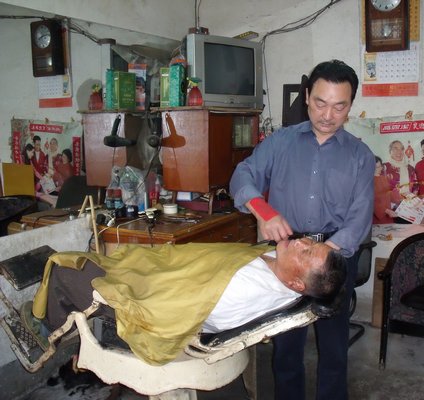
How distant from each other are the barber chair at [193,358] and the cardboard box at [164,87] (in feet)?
5.16

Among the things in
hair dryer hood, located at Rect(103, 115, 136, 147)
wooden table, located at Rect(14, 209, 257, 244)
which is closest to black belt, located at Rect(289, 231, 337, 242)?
wooden table, located at Rect(14, 209, 257, 244)

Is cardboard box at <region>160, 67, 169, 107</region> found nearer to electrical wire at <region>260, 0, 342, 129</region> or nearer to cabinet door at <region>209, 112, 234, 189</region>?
cabinet door at <region>209, 112, 234, 189</region>

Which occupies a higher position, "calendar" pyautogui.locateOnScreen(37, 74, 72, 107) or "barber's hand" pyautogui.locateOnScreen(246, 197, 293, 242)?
"calendar" pyautogui.locateOnScreen(37, 74, 72, 107)

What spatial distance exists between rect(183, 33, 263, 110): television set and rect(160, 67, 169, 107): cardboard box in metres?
0.14

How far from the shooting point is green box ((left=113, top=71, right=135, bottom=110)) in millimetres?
2717

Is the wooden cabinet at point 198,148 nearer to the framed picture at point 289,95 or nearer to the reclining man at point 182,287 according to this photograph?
the framed picture at point 289,95

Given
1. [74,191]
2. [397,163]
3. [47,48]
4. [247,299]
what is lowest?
[247,299]

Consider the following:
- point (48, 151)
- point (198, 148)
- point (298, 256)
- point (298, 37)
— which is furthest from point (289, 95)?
point (298, 256)

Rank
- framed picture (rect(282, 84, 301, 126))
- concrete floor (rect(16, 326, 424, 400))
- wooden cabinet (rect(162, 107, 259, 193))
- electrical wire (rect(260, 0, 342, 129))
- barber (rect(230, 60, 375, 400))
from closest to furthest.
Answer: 1. barber (rect(230, 60, 375, 400))
2. concrete floor (rect(16, 326, 424, 400))
3. wooden cabinet (rect(162, 107, 259, 193))
4. electrical wire (rect(260, 0, 342, 129))
5. framed picture (rect(282, 84, 301, 126))

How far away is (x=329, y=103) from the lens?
63.9 inches

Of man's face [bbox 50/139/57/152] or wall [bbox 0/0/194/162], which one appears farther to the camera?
man's face [bbox 50/139/57/152]

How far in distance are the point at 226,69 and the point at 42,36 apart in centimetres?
107

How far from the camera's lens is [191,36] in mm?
2594

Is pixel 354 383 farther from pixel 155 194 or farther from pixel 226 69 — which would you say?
pixel 226 69
